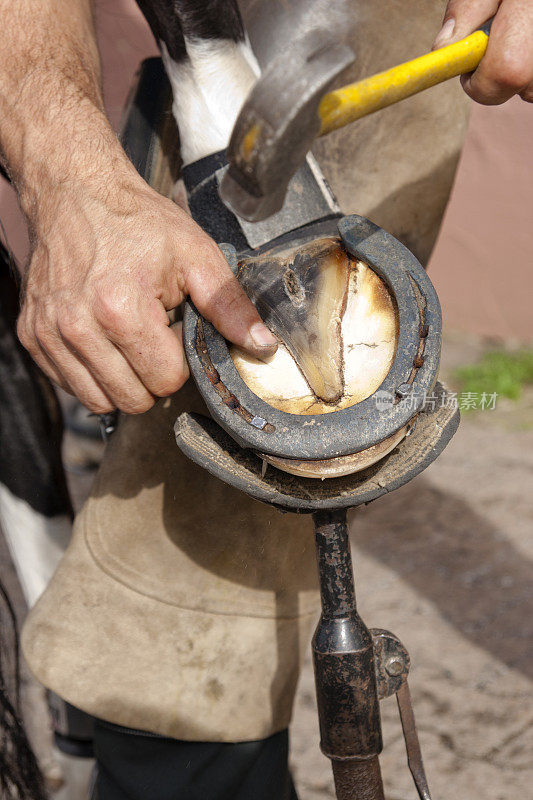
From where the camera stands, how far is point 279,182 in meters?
0.54

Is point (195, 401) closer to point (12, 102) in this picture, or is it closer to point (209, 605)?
point (209, 605)

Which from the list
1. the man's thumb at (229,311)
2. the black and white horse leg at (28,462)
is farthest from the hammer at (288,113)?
the black and white horse leg at (28,462)

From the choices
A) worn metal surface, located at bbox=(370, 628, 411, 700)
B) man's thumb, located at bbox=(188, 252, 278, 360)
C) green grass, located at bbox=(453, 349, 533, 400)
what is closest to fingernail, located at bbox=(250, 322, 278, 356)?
man's thumb, located at bbox=(188, 252, 278, 360)

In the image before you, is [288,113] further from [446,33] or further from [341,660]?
[341,660]

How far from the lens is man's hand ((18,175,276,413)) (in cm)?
67

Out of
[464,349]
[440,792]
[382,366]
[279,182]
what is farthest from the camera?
[464,349]

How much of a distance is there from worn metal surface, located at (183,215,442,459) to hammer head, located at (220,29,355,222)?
16cm

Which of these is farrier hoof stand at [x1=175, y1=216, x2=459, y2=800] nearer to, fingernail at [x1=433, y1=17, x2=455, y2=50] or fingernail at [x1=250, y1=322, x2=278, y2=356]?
fingernail at [x1=250, y1=322, x2=278, y2=356]

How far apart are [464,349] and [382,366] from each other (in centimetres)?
194

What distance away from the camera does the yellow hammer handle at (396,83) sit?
0.57m

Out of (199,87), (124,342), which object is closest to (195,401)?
(124,342)

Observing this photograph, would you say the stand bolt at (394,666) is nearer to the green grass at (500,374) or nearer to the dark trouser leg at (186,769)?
the dark trouser leg at (186,769)

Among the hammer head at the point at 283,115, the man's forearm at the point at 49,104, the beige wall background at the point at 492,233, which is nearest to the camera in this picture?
the hammer head at the point at 283,115

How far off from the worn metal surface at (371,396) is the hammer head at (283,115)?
0.16 metres
